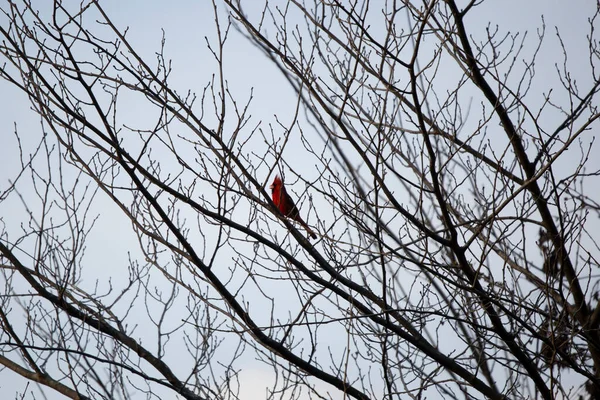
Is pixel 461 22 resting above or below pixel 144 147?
above

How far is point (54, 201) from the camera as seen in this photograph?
4.25 m

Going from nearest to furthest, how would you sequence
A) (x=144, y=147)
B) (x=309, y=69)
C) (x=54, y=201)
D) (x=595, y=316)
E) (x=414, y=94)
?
(x=414, y=94), (x=144, y=147), (x=309, y=69), (x=595, y=316), (x=54, y=201)

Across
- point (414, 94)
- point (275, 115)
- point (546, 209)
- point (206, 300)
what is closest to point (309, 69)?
point (275, 115)

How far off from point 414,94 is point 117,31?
1.52m

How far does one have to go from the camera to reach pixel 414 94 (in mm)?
3080

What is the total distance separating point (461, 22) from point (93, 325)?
9.91 feet

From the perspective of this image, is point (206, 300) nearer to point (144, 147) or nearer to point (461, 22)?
point (144, 147)

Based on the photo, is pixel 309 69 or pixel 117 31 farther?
pixel 309 69

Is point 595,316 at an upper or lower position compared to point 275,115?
lower

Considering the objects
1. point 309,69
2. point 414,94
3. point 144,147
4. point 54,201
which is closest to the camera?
point 414,94

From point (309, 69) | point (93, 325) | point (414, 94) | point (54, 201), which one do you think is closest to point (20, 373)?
point (93, 325)

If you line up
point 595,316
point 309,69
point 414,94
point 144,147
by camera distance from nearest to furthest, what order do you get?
1. point 414,94
2. point 144,147
3. point 309,69
4. point 595,316

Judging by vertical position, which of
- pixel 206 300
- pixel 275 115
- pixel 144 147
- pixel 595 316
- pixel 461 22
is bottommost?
pixel 595 316

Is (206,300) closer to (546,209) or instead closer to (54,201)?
(54,201)
